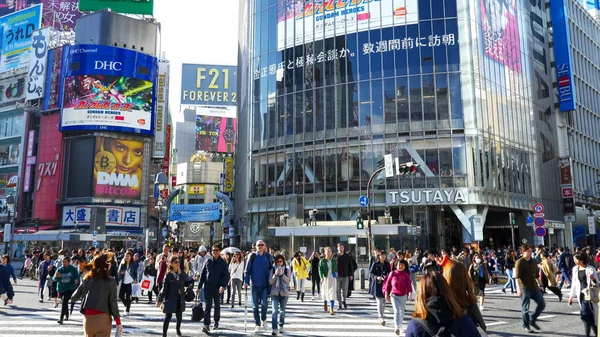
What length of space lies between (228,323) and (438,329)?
926 centimetres

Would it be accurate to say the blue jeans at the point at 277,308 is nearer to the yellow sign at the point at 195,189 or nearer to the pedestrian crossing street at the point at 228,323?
the pedestrian crossing street at the point at 228,323

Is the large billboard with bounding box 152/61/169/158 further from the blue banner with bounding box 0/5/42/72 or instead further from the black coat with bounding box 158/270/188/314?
the black coat with bounding box 158/270/188/314

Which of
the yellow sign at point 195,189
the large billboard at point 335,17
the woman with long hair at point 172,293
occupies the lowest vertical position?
the woman with long hair at point 172,293

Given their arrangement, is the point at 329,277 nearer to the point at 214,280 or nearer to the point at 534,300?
the point at 214,280

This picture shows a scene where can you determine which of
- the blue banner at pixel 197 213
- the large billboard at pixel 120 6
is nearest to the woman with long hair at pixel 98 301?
the blue banner at pixel 197 213

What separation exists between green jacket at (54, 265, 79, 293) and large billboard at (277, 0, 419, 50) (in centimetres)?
3216

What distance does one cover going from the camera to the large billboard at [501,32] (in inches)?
1519

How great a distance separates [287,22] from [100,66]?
24.4m

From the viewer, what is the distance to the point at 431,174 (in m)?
36.4

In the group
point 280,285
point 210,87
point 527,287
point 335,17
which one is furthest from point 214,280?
point 210,87

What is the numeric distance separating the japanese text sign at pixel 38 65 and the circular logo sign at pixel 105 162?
11.0 m

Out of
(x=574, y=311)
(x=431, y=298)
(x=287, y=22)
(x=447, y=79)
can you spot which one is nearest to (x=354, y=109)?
(x=447, y=79)

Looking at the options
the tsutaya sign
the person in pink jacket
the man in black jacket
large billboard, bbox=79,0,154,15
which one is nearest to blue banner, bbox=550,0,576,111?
the tsutaya sign

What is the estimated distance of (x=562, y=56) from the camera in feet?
167
